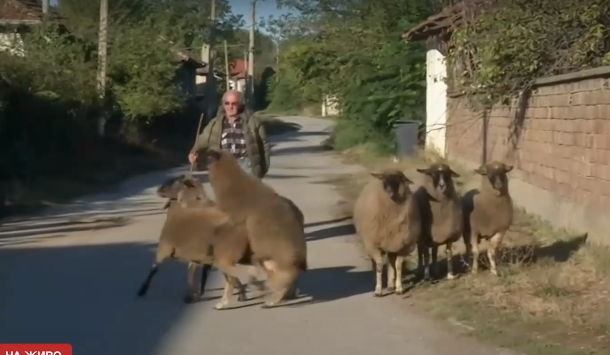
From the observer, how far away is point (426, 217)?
34.7 feet

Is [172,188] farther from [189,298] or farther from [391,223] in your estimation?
[391,223]

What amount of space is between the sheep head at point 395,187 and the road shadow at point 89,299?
2234 millimetres

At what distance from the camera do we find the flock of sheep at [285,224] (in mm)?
9219

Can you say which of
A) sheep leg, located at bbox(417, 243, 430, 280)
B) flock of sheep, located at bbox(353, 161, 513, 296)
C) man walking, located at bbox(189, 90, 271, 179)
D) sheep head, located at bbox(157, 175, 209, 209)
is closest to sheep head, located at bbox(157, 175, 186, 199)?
sheep head, located at bbox(157, 175, 209, 209)

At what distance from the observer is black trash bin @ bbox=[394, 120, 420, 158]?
2823cm

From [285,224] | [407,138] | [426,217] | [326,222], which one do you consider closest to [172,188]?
[285,224]

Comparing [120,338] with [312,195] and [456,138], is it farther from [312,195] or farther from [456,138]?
[456,138]

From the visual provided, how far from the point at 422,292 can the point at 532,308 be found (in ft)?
4.73

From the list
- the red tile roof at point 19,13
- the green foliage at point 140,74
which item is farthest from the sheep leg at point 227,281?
the red tile roof at point 19,13

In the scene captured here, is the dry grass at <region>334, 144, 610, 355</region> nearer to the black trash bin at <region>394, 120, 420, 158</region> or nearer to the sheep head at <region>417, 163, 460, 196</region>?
the sheep head at <region>417, 163, 460, 196</region>

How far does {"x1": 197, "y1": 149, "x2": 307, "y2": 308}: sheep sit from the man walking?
162 centimetres

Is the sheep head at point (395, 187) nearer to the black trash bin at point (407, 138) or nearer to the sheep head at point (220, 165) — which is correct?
the sheep head at point (220, 165)

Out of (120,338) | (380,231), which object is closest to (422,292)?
(380,231)

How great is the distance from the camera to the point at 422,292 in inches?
402
